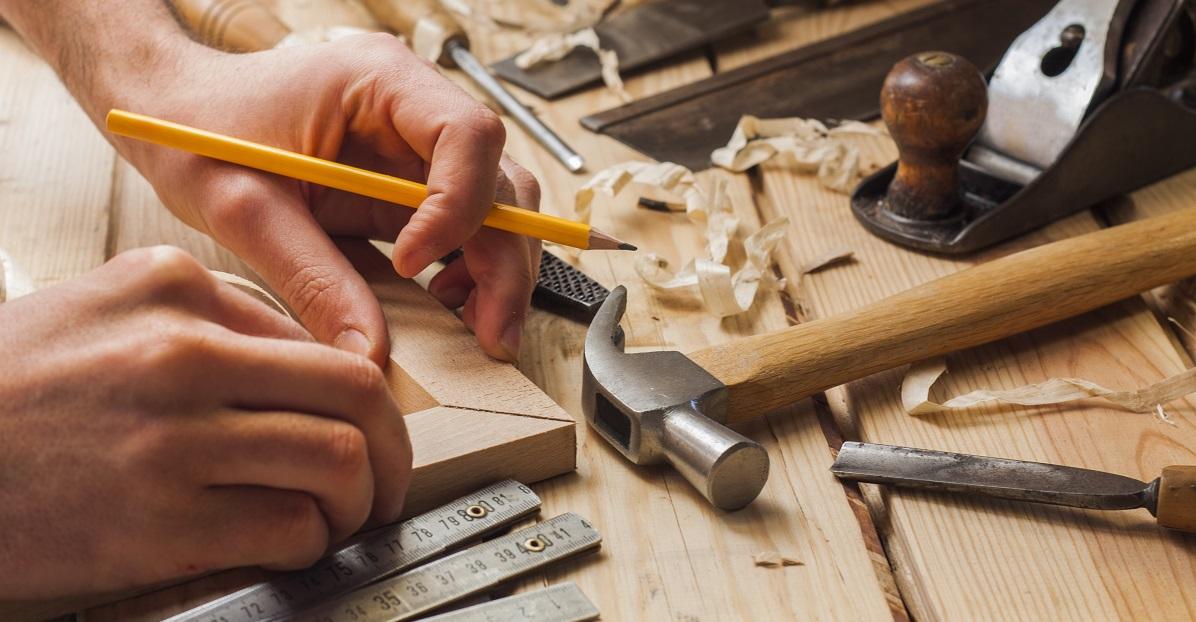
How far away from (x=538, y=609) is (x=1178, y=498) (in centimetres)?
56

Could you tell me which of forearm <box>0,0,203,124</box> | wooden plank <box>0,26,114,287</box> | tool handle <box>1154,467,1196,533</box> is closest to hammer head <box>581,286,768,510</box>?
tool handle <box>1154,467,1196,533</box>

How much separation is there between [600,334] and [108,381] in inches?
19.1

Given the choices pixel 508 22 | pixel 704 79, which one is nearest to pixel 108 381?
pixel 704 79

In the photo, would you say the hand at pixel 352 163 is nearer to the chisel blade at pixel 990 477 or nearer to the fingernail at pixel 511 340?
the fingernail at pixel 511 340

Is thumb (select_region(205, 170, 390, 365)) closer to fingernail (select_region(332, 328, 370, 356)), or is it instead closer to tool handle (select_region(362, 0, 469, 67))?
fingernail (select_region(332, 328, 370, 356))

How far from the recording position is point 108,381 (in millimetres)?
800

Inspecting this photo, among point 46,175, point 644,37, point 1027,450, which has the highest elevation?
point 1027,450

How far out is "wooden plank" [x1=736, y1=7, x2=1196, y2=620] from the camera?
3.14ft

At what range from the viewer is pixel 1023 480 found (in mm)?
1024

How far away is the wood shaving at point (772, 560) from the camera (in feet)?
3.21

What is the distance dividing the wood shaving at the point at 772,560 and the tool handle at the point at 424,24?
1308 mm

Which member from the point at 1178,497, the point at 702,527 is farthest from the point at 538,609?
the point at 1178,497

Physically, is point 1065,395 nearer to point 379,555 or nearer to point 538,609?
point 538,609

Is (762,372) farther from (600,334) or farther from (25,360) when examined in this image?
(25,360)
